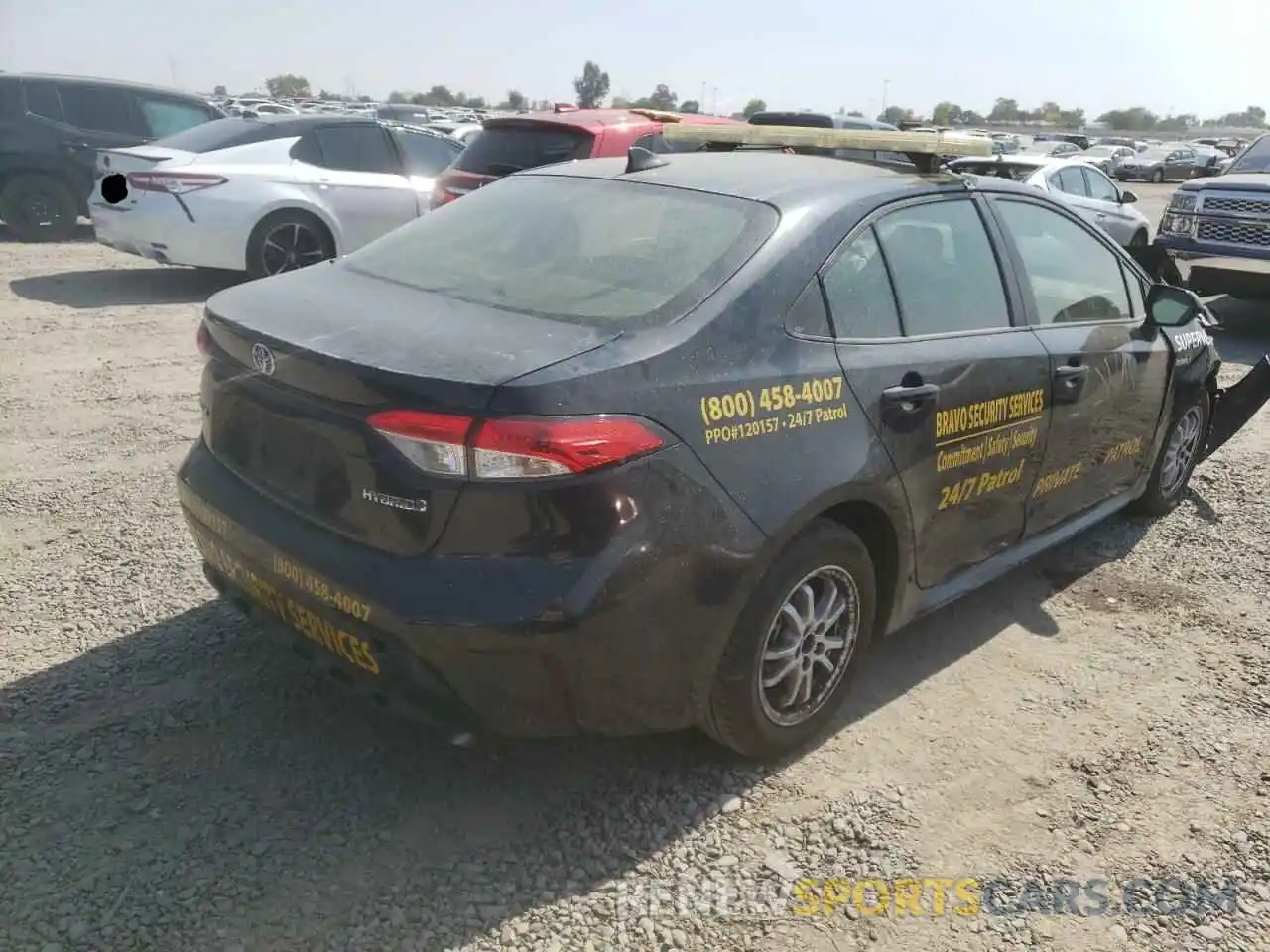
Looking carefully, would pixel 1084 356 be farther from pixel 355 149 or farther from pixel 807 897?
pixel 355 149

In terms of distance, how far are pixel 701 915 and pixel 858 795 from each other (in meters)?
0.67

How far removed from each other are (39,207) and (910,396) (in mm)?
11973

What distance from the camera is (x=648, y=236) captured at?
2.96 m

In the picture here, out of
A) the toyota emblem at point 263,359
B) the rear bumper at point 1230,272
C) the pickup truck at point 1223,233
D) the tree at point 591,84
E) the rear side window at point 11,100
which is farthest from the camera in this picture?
the tree at point 591,84

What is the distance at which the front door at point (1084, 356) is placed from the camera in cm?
366

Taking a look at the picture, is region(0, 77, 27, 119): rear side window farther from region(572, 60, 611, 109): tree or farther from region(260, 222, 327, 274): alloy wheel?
region(572, 60, 611, 109): tree

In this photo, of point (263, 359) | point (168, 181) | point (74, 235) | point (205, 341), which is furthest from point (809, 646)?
point (74, 235)

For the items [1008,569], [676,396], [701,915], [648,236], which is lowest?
[701,915]

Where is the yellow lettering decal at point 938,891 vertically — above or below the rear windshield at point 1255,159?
below

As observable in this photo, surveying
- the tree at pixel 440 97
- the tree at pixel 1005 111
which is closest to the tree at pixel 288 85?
the tree at pixel 440 97

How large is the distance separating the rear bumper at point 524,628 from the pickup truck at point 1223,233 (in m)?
8.40

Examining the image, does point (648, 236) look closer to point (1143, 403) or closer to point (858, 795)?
point (858, 795)

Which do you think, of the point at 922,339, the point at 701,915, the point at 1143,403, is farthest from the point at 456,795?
the point at 1143,403

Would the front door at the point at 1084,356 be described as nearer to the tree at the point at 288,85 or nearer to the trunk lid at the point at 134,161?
the trunk lid at the point at 134,161
